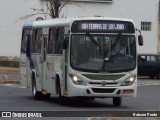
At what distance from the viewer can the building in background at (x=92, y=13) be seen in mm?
51938

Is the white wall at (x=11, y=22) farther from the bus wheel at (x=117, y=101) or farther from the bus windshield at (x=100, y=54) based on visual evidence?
the bus windshield at (x=100, y=54)

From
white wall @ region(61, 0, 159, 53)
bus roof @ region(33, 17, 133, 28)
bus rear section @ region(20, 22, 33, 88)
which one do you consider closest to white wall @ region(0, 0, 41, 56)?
white wall @ region(61, 0, 159, 53)

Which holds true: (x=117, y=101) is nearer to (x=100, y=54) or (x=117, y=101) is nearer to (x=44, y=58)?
(x=100, y=54)

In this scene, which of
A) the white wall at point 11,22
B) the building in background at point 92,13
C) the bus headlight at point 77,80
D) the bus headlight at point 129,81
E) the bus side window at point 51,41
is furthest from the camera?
the building in background at point 92,13

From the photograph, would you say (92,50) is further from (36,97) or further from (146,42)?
(146,42)

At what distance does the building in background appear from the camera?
5194cm

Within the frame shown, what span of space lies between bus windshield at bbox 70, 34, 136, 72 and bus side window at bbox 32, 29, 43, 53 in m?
3.35

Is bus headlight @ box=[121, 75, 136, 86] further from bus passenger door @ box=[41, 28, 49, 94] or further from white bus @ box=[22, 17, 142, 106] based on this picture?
bus passenger door @ box=[41, 28, 49, 94]

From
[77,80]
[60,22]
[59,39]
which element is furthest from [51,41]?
[77,80]

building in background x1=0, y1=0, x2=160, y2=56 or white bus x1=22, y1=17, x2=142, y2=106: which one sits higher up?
white bus x1=22, y1=17, x2=142, y2=106

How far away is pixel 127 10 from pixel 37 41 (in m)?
31.5

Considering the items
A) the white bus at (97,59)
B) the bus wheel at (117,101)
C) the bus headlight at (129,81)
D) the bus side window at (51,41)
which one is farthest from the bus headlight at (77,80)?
the bus side window at (51,41)

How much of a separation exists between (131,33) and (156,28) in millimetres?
35852

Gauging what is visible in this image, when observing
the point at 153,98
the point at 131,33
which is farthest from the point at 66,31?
the point at 153,98
